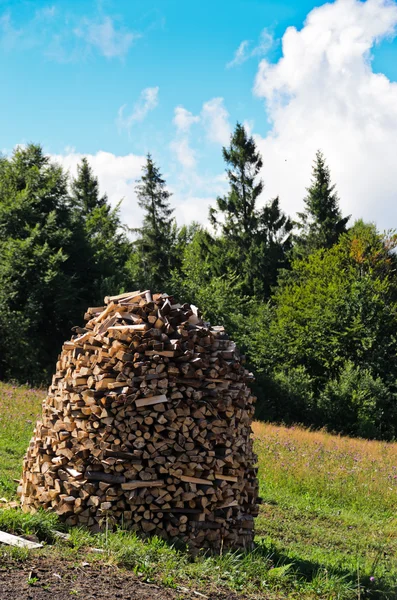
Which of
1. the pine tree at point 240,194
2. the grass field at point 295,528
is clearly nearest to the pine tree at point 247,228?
the pine tree at point 240,194

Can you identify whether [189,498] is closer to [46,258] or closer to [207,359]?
[207,359]

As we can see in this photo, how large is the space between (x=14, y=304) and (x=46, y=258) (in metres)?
2.37

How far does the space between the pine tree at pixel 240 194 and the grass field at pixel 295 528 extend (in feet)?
79.6

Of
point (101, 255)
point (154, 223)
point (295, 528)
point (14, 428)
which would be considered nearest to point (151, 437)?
point (295, 528)

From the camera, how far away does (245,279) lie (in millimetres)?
39469

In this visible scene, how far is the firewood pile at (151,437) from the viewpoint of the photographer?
602 cm

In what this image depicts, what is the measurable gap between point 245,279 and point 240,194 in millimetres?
5746

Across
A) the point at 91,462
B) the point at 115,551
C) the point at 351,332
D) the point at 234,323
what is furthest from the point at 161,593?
the point at 234,323

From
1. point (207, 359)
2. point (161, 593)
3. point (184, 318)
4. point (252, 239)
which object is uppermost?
point (252, 239)

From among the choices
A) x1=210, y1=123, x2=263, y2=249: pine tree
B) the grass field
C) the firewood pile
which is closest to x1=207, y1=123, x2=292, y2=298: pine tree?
x1=210, y1=123, x2=263, y2=249: pine tree

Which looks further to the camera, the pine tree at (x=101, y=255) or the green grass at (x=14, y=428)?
the pine tree at (x=101, y=255)

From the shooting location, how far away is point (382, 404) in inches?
1105

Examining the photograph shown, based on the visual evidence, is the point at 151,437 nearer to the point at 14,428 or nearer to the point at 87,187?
the point at 14,428

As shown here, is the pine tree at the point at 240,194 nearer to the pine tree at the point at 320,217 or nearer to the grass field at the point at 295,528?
the pine tree at the point at 320,217
